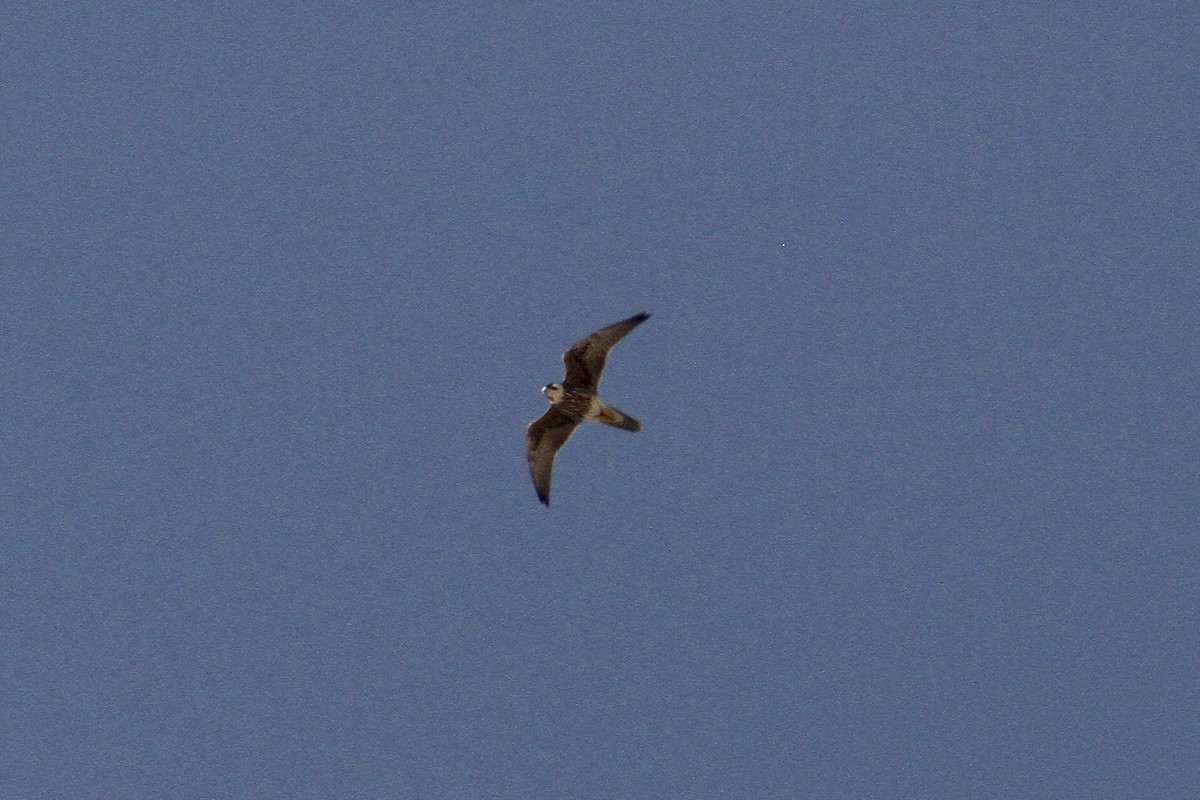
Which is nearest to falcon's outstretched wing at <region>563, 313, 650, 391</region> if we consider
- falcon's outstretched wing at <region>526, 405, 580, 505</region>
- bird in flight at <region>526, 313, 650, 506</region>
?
bird in flight at <region>526, 313, 650, 506</region>

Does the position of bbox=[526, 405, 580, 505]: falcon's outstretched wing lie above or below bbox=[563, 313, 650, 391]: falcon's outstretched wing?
below

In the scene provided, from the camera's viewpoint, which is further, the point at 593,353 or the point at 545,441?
the point at 545,441

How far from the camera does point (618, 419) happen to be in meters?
30.8

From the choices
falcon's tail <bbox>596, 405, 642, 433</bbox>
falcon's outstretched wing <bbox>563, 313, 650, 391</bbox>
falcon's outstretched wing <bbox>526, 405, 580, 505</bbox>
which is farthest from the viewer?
falcon's outstretched wing <bbox>526, 405, 580, 505</bbox>

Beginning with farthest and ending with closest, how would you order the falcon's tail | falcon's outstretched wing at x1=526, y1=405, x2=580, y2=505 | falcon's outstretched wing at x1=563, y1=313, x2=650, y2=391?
falcon's outstretched wing at x1=526, y1=405, x2=580, y2=505
the falcon's tail
falcon's outstretched wing at x1=563, y1=313, x2=650, y2=391

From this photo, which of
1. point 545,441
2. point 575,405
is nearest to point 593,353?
point 575,405

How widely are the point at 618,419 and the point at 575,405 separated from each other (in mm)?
794

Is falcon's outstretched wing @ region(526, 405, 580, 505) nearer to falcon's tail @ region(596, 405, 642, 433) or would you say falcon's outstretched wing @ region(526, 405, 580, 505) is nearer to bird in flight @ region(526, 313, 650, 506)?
bird in flight @ region(526, 313, 650, 506)

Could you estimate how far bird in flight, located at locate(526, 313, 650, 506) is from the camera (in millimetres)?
30203

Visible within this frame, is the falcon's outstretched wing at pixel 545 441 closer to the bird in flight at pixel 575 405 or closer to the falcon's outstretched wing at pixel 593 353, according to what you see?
the bird in flight at pixel 575 405

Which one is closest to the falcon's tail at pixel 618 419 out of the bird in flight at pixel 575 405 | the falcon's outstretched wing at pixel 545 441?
the bird in flight at pixel 575 405

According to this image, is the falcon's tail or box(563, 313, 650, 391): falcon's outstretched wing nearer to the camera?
box(563, 313, 650, 391): falcon's outstretched wing

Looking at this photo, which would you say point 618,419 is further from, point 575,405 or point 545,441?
point 545,441

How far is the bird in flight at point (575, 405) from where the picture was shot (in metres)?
30.2
